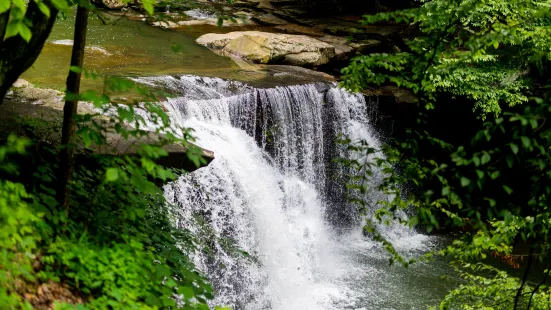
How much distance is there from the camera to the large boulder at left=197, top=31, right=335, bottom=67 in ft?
42.4

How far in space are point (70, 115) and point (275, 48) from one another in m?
9.36

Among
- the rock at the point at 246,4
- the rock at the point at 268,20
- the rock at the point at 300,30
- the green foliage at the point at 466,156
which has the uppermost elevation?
the rock at the point at 246,4

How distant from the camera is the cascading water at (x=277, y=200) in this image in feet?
27.0

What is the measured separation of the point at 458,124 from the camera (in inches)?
494

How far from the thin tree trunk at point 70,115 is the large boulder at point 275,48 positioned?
9017mm

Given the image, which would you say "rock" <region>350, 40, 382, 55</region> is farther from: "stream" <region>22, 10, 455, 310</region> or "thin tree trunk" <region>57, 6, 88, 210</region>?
"thin tree trunk" <region>57, 6, 88, 210</region>

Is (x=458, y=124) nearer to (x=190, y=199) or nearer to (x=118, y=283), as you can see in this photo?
(x=190, y=199)

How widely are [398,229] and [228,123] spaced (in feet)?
14.8

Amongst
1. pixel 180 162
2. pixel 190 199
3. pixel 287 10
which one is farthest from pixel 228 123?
pixel 287 10

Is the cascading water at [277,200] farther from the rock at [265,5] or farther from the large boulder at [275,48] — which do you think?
the rock at [265,5]

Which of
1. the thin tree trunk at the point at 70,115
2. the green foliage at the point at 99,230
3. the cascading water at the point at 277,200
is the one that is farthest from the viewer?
the cascading water at the point at 277,200

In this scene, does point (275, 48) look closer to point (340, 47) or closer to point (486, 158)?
point (340, 47)

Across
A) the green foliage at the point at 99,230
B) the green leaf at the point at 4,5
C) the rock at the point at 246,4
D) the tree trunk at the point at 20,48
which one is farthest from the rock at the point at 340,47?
the green leaf at the point at 4,5

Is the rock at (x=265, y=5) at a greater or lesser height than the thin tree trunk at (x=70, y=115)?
greater
